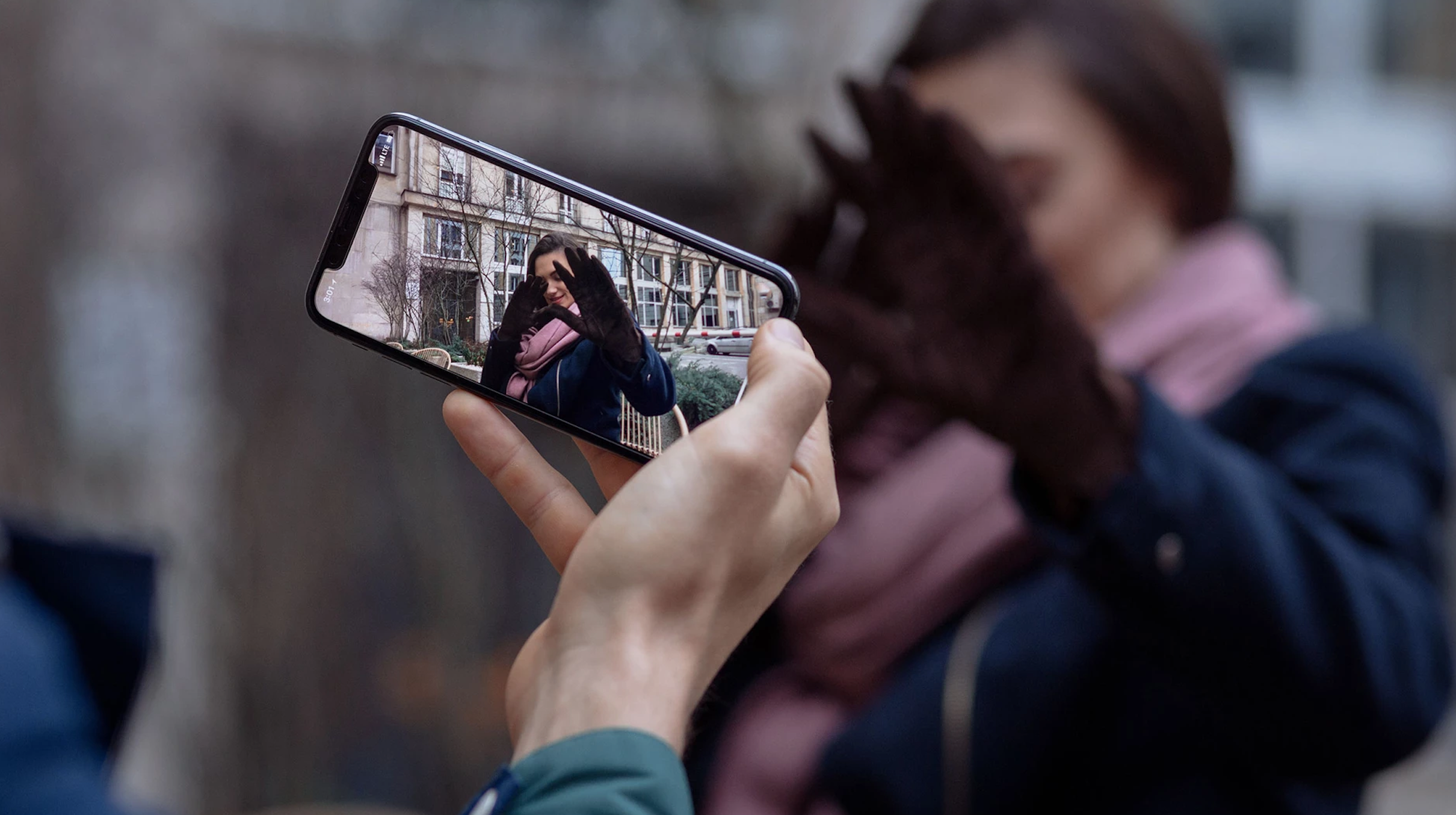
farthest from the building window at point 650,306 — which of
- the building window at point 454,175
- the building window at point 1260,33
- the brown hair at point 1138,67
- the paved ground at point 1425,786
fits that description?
the building window at point 1260,33

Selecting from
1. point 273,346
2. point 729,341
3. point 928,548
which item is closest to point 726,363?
point 729,341

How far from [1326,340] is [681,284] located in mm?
950

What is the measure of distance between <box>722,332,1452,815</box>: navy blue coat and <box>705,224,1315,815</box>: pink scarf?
0.05 metres

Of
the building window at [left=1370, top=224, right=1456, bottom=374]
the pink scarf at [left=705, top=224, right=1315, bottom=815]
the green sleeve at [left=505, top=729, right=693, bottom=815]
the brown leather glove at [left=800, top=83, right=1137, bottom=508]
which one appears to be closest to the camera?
the green sleeve at [left=505, top=729, right=693, bottom=815]

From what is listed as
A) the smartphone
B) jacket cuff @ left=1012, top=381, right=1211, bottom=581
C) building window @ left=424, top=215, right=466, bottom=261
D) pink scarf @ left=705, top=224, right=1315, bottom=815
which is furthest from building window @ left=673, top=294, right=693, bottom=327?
pink scarf @ left=705, top=224, right=1315, bottom=815

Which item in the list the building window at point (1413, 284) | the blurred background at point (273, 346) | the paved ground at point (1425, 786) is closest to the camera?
the blurred background at point (273, 346)

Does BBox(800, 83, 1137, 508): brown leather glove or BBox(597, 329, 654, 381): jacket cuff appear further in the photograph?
BBox(800, 83, 1137, 508): brown leather glove

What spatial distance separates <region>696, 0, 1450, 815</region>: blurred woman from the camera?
1018mm

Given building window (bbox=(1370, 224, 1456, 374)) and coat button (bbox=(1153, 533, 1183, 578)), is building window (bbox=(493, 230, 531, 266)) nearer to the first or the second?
coat button (bbox=(1153, 533, 1183, 578))

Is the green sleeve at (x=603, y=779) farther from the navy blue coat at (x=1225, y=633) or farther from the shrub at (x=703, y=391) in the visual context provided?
the navy blue coat at (x=1225, y=633)

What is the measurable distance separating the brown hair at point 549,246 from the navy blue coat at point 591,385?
45 millimetres

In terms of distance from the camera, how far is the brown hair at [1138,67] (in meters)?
1.31

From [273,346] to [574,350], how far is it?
6.91ft

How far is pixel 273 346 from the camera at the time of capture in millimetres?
2473
